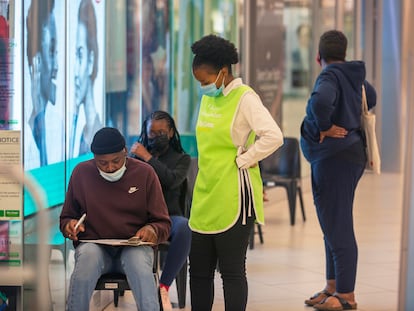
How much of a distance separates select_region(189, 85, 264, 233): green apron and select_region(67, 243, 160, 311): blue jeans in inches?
13.4

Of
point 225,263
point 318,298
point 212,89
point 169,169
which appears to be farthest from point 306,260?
point 212,89

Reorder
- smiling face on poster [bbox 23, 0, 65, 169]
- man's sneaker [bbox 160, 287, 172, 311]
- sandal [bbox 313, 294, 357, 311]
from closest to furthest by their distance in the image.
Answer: smiling face on poster [bbox 23, 0, 65, 169], man's sneaker [bbox 160, 287, 172, 311], sandal [bbox 313, 294, 357, 311]

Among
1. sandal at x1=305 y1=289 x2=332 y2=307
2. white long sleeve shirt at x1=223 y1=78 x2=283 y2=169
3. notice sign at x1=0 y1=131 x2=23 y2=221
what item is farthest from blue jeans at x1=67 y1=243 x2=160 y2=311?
sandal at x1=305 y1=289 x2=332 y2=307

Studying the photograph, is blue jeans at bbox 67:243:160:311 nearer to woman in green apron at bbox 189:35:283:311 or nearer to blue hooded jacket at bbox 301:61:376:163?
woman in green apron at bbox 189:35:283:311

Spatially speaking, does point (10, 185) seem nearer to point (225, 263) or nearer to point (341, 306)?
point (225, 263)

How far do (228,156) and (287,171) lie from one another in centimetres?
579

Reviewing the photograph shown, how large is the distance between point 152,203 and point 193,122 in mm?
4473

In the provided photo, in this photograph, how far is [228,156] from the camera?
511 cm

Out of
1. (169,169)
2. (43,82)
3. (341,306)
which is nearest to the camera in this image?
(43,82)

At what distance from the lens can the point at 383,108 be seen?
1677cm

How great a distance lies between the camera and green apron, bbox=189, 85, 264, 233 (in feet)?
16.7

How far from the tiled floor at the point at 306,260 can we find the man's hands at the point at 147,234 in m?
0.96

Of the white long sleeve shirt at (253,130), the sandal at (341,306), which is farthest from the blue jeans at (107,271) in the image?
the sandal at (341,306)

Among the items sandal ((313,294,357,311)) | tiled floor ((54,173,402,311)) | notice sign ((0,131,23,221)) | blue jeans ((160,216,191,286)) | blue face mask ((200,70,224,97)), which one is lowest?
tiled floor ((54,173,402,311))
